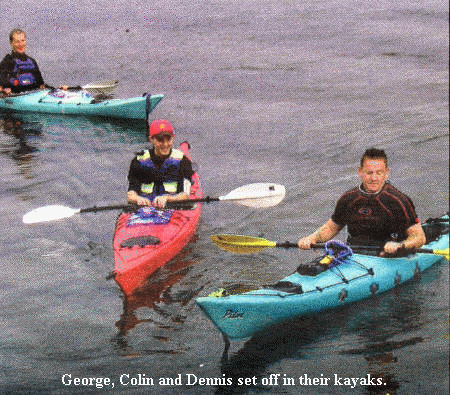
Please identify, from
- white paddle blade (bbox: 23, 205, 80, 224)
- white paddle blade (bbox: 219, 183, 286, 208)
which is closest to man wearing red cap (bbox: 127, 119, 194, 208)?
white paddle blade (bbox: 219, 183, 286, 208)

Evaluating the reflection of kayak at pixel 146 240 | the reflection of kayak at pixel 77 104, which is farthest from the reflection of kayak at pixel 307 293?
the reflection of kayak at pixel 77 104

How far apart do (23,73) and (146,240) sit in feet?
25.3

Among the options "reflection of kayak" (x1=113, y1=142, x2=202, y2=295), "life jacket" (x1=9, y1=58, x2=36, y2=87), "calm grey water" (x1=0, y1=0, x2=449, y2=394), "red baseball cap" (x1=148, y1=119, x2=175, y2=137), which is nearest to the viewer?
"calm grey water" (x1=0, y1=0, x2=449, y2=394)

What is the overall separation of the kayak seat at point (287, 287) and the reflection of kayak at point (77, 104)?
781cm

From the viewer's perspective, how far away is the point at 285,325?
7.00 m

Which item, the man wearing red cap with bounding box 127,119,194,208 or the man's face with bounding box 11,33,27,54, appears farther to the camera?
the man's face with bounding box 11,33,27,54

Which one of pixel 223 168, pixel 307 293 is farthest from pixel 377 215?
pixel 223 168

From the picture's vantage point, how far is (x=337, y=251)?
7312 millimetres

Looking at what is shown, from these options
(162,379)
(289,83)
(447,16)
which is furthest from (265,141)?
(447,16)

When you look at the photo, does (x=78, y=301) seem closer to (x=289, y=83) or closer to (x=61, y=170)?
(x=61, y=170)

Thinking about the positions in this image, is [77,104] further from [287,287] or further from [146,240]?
[287,287]

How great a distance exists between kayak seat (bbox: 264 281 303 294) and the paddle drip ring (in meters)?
0.46

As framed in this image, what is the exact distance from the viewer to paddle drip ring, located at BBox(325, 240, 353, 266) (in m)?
7.24

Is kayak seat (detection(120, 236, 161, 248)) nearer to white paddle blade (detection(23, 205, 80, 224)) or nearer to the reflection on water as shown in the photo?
the reflection on water
